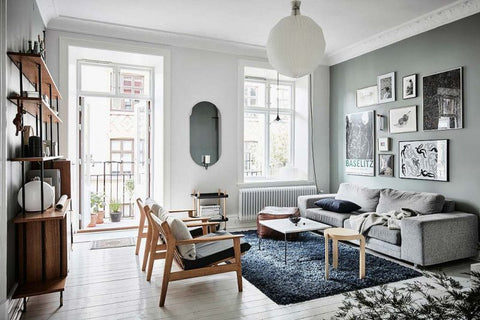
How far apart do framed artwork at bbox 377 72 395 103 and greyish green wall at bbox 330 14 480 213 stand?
7 cm

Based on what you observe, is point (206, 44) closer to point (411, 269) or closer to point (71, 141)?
point (71, 141)

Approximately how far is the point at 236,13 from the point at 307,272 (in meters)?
3.42

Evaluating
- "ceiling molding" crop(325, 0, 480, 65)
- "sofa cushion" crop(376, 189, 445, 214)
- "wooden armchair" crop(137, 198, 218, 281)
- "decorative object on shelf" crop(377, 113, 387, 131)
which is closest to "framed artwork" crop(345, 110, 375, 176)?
"decorative object on shelf" crop(377, 113, 387, 131)

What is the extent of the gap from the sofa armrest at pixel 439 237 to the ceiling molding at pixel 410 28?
250 cm

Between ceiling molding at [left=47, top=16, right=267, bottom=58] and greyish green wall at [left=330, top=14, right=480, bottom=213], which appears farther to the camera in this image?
ceiling molding at [left=47, top=16, right=267, bottom=58]

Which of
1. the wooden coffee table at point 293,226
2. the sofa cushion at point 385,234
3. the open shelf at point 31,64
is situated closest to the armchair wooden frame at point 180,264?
the wooden coffee table at point 293,226

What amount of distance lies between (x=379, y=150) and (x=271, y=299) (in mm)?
3408

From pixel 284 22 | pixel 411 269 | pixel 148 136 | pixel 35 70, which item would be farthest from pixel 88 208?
pixel 411 269

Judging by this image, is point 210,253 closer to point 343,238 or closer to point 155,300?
point 155,300

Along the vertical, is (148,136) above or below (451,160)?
above

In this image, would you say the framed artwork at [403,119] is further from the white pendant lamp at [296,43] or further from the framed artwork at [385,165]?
the white pendant lamp at [296,43]

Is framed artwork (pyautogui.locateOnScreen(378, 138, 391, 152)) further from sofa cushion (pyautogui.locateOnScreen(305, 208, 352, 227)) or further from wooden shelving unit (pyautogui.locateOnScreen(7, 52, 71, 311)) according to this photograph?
wooden shelving unit (pyautogui.locateOnScreen(7, 52, 71, 311))

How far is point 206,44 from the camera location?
536 cm

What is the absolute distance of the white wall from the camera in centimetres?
521
